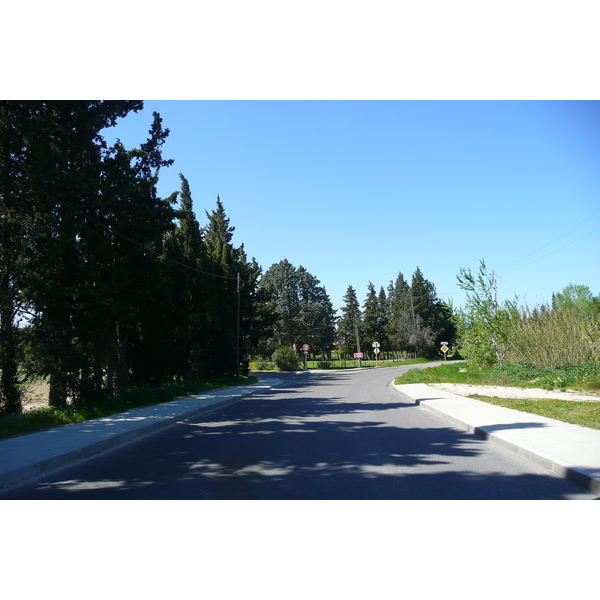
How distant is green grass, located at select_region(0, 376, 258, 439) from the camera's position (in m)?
11.3

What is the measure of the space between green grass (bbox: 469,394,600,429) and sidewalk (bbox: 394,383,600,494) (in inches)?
11.9

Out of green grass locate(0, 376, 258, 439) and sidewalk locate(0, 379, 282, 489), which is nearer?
sidewalk locate(0, 379, 282, 489)

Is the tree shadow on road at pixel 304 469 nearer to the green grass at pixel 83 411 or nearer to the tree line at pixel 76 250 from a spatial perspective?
the green grass at pixel 83 411

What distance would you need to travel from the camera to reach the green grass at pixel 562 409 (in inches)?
402

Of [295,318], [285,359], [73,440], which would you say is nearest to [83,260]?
[73,440]

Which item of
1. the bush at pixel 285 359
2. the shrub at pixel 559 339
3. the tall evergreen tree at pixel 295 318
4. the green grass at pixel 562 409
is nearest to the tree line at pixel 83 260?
the green grass at pixel 562 409

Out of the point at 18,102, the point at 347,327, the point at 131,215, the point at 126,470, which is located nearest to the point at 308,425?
the point at 126,470

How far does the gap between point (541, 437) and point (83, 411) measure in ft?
37.7

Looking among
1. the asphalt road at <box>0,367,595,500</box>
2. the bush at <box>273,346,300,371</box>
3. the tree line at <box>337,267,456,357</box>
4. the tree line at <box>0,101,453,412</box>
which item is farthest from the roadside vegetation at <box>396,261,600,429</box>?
the tree line at <box>337,267,456,357</box>

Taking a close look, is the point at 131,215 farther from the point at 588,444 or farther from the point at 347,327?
the point at 347,327

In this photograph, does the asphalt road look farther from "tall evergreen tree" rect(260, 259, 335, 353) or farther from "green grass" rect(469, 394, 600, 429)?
"tall evergreen tree" rect(260, 259, 335, 353)

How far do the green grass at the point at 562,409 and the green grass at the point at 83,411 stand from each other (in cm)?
1174

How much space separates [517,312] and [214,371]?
19566 mm

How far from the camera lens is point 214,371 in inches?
1324
